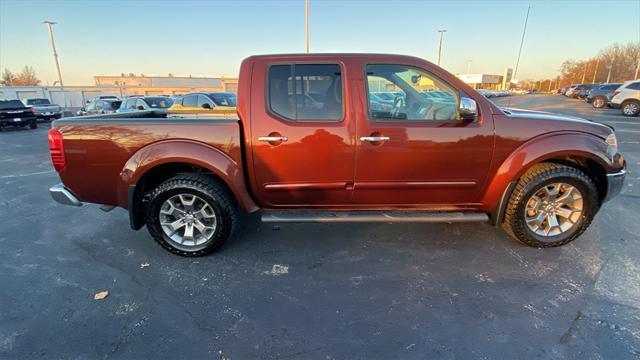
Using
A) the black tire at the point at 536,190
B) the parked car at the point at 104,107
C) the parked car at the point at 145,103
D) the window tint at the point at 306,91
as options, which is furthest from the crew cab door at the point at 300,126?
the parked car at the point at 104,107

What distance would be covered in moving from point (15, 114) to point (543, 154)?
2031 cm

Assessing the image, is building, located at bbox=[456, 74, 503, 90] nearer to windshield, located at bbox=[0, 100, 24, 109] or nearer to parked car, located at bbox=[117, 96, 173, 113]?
parked car, located at bbox=[117, 96, 173, 113]

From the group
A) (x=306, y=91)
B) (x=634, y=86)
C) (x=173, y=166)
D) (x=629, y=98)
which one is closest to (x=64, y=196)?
(x=173, y=166)

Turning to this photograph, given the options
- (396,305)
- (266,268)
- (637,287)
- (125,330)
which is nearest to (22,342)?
(125,330)

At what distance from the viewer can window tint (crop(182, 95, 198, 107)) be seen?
476 inches

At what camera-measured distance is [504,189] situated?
10.5ft

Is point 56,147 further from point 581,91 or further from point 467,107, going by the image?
point 581,91

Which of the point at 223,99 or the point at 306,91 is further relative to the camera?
the point at 223,99

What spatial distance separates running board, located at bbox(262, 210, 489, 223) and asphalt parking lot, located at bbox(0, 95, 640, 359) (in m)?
0.39

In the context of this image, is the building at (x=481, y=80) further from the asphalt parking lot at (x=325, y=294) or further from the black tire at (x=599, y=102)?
the asphalt parking lot at (x=325, y=294)

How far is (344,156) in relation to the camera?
122 inches

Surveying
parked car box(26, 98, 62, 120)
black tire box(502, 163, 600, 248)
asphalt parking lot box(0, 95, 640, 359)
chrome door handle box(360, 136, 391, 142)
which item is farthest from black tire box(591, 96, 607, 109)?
parked car box(26, 98, 62, 120)

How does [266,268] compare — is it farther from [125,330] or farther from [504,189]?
[504,189]

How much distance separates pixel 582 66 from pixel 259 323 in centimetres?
8376
